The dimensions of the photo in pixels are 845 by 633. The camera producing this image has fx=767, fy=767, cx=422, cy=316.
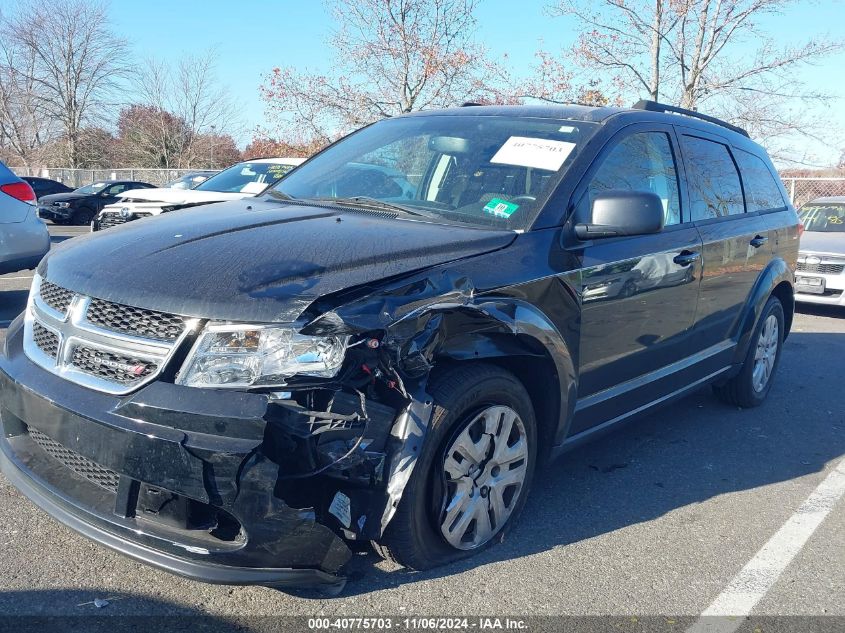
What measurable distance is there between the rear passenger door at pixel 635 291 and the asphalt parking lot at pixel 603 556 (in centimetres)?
47

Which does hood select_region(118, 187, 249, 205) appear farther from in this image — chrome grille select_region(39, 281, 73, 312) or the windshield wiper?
chrome grille select_region(39, 281, 73, 312)

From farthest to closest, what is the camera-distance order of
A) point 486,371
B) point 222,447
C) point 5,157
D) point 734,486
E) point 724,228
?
point 5,157
point 724,228
point 734,486
point 486,371
point 222,447

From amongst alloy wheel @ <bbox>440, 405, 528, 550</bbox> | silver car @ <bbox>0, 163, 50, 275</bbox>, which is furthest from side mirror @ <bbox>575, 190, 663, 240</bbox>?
silver car @ <bbox>0, 163, 50, 275</bbox>

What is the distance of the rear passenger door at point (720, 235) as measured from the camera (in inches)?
173

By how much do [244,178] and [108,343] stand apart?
276 inches

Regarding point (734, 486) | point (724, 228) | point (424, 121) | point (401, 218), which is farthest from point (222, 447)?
point (724, 228)

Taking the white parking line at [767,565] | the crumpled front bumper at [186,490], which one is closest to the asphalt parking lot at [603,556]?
the white parking line at [767,565]

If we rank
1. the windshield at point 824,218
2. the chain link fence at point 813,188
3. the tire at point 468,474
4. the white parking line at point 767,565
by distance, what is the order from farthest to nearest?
the chain link fence at point 813,188 < the windshield at point 824,218 < the white parking line at point 767,565 < the tire at point 468,474

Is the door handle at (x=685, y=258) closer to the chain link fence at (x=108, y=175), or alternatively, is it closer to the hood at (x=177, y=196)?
the hood at (x=177, y=196)

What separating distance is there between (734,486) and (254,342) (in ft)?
9.46

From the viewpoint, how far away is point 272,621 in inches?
103

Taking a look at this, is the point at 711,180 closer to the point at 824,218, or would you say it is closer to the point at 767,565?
the point at 767,565

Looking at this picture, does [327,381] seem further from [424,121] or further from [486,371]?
[424,121]

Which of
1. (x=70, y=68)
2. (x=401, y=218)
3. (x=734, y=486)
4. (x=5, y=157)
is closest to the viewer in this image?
(x=401, y=218)
